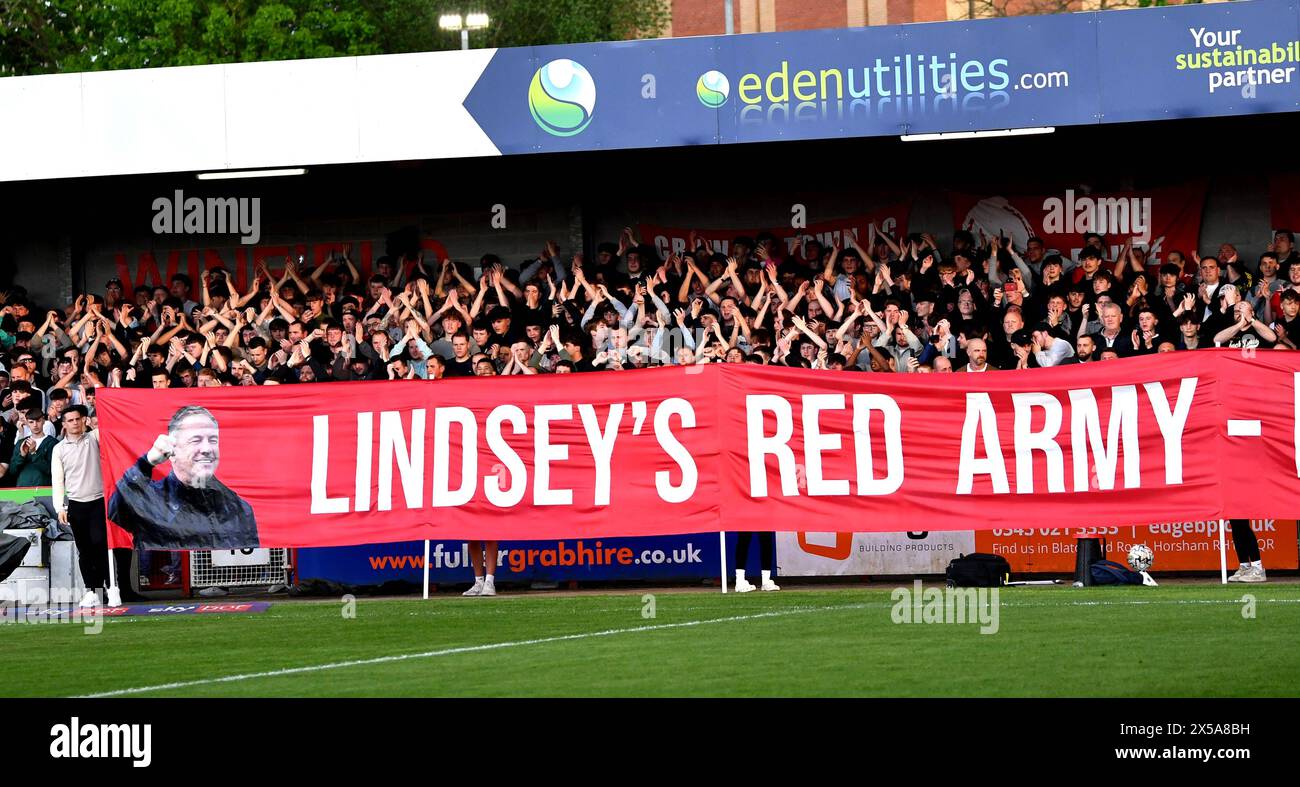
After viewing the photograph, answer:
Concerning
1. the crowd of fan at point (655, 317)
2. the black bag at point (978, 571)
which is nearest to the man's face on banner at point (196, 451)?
the crowd of fan at point (655, 317)

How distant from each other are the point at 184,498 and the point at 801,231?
435 inches

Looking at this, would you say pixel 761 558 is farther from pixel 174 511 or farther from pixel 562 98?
pixel 562 98

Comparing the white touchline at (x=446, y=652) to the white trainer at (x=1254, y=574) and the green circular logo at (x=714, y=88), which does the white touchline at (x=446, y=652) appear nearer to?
the white trainer at (x=1254, y=574)

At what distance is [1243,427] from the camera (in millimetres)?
16422

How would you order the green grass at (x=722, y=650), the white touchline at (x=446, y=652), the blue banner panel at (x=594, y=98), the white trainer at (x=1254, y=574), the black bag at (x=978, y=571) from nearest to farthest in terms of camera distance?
the green grass at (x=722, y=650) → the white touchline at (x=446, y=652) → the white trainer at (x=1254, y=574) → the black bag at (x=978, y=571) → the blue banner panel at (x=594, y=98)

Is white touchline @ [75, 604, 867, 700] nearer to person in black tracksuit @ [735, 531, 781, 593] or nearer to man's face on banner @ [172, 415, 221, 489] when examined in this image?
person in black tracksuit @ [735, 531, 781, 593]

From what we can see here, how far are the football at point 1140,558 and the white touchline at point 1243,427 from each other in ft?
5.70

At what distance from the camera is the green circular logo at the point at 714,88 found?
71.9 feet

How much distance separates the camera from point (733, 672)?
10.3 meters

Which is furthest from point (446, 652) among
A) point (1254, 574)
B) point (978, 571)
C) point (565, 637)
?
point (1254, 574)

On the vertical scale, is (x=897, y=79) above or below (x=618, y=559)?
above

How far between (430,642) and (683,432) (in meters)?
4.87
